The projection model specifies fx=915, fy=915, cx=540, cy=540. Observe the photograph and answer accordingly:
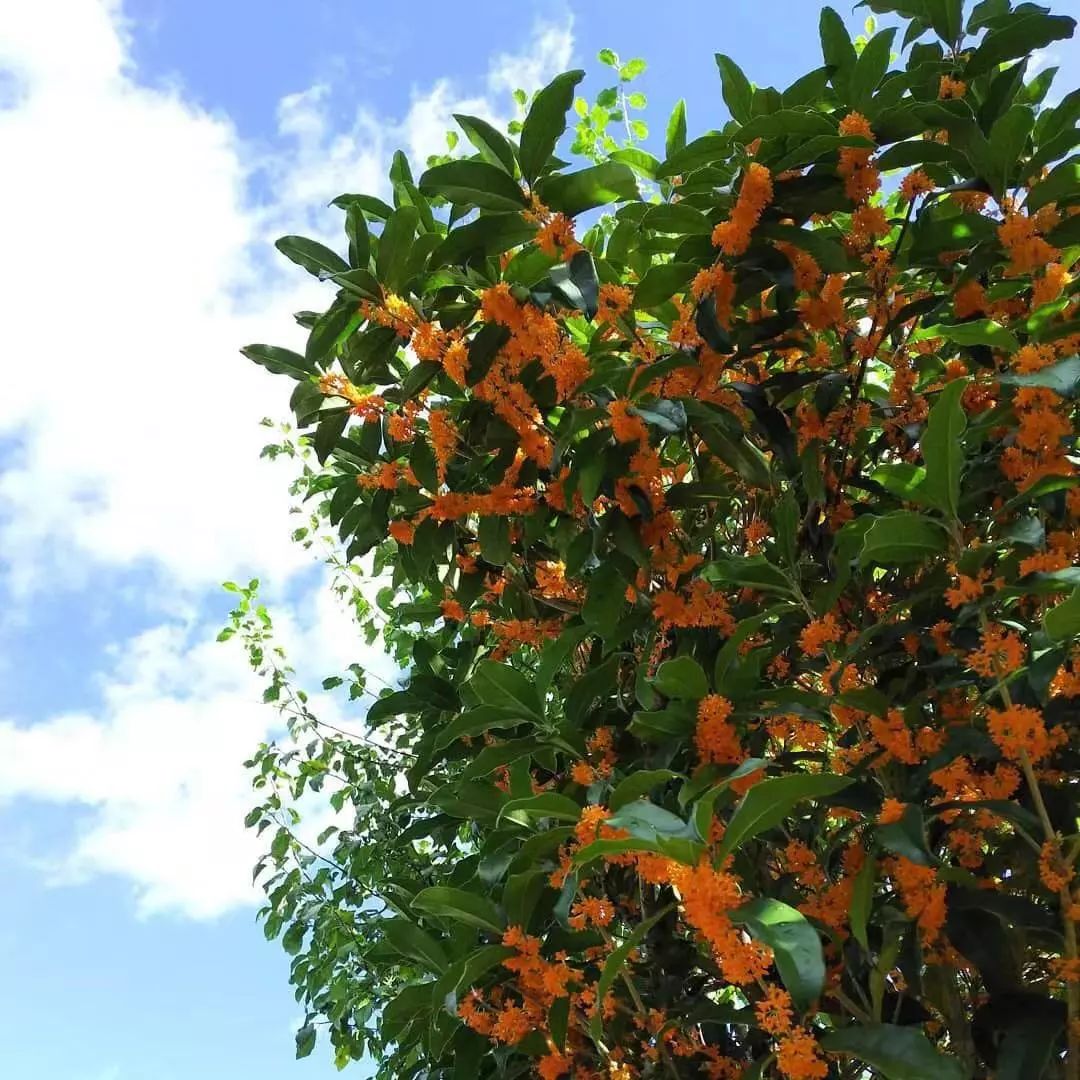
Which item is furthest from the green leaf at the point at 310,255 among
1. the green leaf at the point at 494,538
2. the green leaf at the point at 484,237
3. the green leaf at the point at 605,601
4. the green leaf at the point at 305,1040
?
the green leaf at the point at 305,1040

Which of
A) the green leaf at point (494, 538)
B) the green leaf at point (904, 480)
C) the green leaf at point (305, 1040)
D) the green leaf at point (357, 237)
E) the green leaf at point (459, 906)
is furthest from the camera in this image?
the green leaf at point (305, 1040)

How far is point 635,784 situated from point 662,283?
0.99m

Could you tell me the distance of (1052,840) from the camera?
50.8 inches

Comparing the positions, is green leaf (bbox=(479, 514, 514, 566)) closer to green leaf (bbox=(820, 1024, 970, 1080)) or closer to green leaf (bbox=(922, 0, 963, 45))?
green leaf (bbox=(820, 1024, 970, 1080))

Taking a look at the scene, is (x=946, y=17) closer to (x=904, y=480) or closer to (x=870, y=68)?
(x=870, y=68)

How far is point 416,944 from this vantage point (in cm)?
175

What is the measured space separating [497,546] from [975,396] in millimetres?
1001

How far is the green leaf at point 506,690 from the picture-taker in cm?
172

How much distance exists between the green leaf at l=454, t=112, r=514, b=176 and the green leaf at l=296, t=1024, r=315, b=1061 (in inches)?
127

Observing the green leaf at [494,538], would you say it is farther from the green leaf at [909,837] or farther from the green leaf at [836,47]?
the green leaf at [836,47]

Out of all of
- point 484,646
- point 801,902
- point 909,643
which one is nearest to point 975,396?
point 909,643

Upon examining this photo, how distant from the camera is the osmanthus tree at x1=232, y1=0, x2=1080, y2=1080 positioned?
4.51 ft

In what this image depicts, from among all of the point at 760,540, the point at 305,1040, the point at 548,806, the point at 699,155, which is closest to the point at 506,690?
the point at 548,806

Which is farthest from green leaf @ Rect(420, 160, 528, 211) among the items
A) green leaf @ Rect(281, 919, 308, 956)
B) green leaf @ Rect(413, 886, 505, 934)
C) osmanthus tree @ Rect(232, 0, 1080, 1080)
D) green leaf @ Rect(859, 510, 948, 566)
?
green leaf @ Rect(281, 919, 308, 956)
